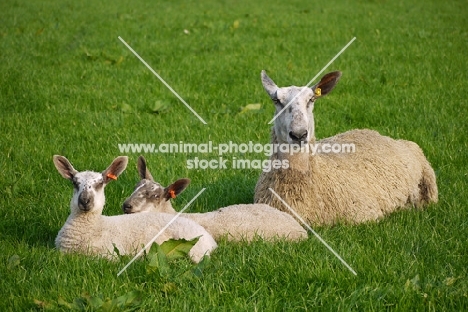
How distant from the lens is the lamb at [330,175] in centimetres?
537

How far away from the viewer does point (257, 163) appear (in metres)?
6.95

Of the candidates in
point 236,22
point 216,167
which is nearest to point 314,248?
point 216,167

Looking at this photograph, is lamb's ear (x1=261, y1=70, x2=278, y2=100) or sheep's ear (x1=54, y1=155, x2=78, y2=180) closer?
sheep's ear (x1=54, y1=155, x2=78, y2=180)

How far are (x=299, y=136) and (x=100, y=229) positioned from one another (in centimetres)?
175

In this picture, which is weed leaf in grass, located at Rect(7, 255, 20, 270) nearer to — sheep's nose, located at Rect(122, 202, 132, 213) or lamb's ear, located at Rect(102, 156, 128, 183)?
lamb's ear, located at Rect(102, 156, 128, 183)

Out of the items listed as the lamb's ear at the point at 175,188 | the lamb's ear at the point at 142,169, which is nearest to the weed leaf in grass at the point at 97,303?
the lamb's ear at the point at 175,188

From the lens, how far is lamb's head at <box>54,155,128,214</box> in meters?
4.48

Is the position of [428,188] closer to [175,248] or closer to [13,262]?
[175,248]

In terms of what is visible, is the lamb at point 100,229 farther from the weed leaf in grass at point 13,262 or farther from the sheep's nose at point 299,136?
the sheep's nose at point 299,136

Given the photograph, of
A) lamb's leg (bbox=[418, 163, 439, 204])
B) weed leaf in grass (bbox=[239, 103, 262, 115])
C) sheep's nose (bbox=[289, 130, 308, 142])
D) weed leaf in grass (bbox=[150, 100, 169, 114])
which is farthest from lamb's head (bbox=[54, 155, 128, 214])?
weed leaf in grass (bbox=[239, 103, 262, 115])

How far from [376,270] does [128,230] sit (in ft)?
5.94

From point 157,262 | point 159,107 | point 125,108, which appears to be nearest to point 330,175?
point 157,262

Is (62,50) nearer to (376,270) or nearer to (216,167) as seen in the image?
(216,167)

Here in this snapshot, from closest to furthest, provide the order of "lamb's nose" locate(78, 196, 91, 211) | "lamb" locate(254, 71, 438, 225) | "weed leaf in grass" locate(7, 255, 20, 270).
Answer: "weed leaf in grass" locate(7, 255, 20, 270) → "lamb's nose" locate(78, 196, 91, 211) → "lamb" locate(254, 71, 438, 225)
